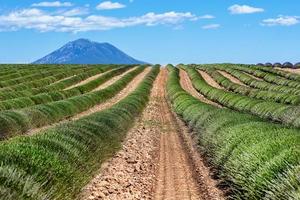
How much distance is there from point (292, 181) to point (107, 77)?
78.2m

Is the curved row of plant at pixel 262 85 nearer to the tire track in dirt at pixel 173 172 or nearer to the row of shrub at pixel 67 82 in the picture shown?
the tire track in dirt at pixel 173 172

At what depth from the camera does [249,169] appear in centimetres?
1459

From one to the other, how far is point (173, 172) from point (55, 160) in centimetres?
885

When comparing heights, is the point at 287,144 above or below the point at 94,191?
above

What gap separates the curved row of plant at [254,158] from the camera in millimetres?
12008

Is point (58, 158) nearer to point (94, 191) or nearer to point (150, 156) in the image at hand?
point (94, 191)

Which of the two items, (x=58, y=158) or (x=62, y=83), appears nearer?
(x=58, y=158)

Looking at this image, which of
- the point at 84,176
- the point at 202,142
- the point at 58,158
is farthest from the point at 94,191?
the point at 202,142

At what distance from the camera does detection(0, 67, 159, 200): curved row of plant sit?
32.2 ft

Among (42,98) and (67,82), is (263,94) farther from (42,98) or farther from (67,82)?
(67,82)

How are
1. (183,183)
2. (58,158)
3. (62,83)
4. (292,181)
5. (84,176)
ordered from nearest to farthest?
(292,181) → (58,158) → (84,176) → (183,183) → (62,83)

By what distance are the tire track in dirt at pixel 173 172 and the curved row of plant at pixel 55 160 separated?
2.15 m

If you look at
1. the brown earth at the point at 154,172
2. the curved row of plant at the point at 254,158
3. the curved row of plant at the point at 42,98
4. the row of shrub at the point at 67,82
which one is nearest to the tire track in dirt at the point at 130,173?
the brown earth at the point at 154,172

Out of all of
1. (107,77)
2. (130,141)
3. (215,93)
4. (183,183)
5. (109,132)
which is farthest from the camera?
(107,77)
